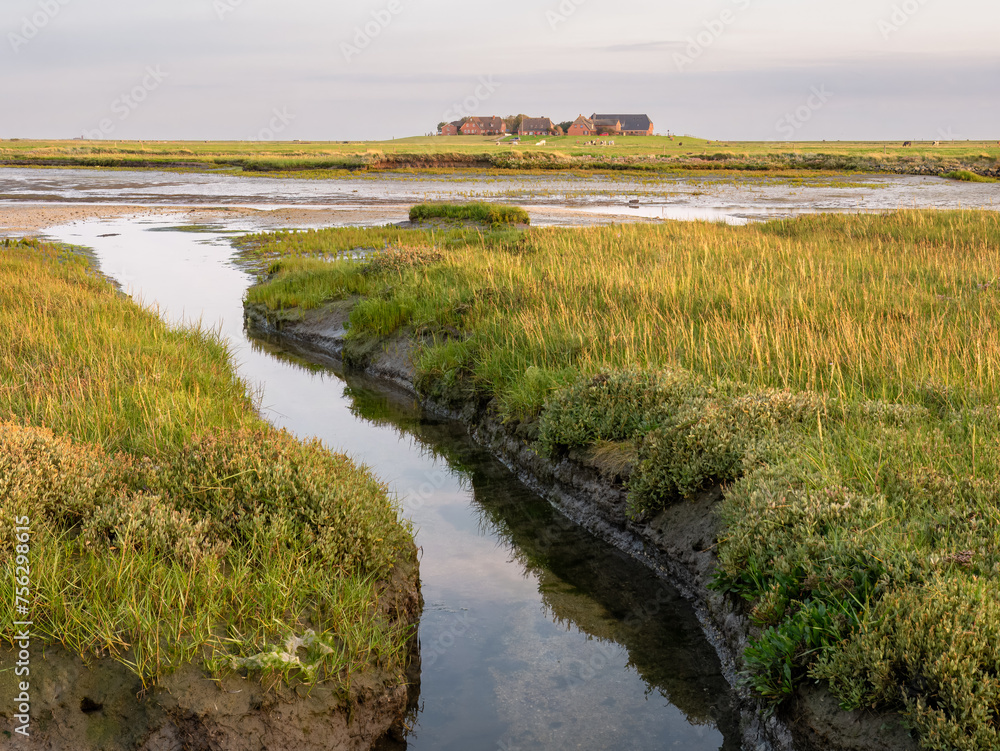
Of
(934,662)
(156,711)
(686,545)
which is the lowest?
(686,545)

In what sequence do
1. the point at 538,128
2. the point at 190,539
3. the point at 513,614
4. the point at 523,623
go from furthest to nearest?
the point at 538,128
the point at 513,614
the point at 523,623
the point at 190,539

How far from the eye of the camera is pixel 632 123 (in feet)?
610

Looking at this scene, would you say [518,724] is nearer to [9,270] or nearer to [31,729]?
[31,729]

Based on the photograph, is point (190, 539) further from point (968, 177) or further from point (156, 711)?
point (968, 177)

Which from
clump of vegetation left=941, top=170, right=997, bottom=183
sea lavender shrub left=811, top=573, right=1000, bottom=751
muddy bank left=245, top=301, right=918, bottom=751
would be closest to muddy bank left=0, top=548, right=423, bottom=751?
muddy bank left=245, top=301, right=918, bottom=751

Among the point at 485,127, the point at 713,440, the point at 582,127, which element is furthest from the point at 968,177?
the point at 485,127

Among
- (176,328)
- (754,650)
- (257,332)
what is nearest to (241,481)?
(754,650)

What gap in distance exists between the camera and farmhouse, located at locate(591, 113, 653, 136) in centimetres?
18450

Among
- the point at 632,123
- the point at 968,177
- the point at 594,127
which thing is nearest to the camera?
the point at 968,177

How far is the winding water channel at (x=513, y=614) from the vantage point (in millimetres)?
5691

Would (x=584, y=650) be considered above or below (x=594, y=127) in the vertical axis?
below

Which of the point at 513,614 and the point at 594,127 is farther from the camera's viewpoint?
the point at 594,127

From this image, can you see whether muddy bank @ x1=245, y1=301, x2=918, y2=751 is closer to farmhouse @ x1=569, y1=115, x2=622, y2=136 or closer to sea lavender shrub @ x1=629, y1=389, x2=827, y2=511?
sea lavender shrub @ x1=629, y1=389, x2=827, y2=511

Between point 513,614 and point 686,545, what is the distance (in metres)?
1.74
